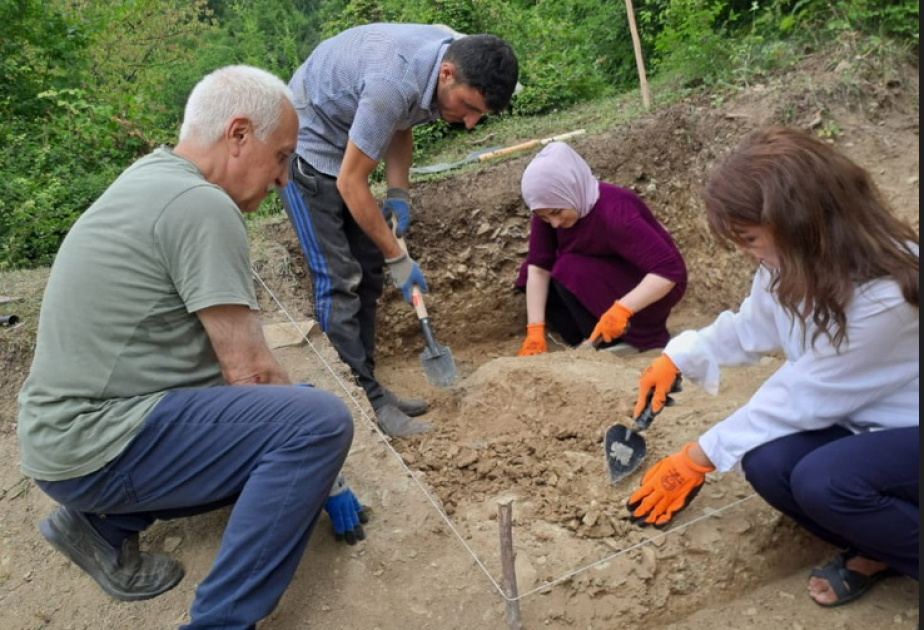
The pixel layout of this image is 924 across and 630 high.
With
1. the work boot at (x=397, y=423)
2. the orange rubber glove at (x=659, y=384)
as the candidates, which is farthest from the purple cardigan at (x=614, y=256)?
the orange rubber glove at (x=659, y=384)

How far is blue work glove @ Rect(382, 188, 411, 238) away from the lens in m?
3.87

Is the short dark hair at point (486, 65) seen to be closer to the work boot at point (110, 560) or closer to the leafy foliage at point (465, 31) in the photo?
the work boot at point (110, 560)

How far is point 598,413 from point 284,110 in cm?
176

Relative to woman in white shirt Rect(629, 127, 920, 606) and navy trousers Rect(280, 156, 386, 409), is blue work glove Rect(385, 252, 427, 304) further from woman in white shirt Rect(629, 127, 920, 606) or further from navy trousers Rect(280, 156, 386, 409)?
woman in white shirt Rect(629, 127, 920, 606)

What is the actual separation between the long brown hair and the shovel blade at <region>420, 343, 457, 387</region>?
219 centimetres

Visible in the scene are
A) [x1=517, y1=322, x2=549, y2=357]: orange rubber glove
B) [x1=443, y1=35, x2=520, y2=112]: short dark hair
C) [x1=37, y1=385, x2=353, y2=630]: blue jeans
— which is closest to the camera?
[x1=37, y1=385, x2=353, y2=630]: blue jeans

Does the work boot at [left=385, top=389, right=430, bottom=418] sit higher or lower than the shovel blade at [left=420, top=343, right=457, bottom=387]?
lower

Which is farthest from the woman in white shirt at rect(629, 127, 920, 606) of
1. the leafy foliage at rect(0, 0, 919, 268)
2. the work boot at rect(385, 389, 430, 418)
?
the leafy foliage at rect(0, 0, 919, 268)

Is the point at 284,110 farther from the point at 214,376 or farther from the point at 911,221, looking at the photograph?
the point at 911,221

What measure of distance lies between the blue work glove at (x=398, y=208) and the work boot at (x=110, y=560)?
209cm

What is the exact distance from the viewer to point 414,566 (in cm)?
225

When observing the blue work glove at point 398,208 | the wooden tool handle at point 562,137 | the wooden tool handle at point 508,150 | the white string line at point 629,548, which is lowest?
the white string line at point 629,548

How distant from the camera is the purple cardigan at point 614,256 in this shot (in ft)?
12.5

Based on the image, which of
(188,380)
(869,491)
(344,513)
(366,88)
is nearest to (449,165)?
(366,88)
